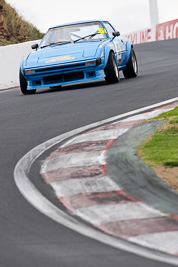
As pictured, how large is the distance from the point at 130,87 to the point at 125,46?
2.50 meters

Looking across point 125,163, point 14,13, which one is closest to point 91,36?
point 125,163

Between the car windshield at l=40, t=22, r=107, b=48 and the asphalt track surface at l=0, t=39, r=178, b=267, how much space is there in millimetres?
978

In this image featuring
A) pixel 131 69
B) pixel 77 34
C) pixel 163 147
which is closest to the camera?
pixel 163 147

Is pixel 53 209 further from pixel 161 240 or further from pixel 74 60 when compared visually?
pixel 74 60

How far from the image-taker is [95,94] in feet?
37.9

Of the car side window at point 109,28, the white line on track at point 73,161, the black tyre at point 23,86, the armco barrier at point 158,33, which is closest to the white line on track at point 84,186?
the white line on track at point 73,161

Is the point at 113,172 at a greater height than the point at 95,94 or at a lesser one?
greater

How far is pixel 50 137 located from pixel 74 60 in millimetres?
5133

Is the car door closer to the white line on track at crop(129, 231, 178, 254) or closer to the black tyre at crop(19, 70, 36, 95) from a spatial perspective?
the black tyre at crop(19, 70, 36, 95)

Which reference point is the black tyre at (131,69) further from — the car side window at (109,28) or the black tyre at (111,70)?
the black tyre at (111,70)

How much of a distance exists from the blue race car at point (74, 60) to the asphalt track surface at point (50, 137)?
0.26m

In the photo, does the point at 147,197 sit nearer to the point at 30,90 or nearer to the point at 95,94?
the point at 95,94

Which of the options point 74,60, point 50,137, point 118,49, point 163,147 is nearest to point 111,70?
point 74,60

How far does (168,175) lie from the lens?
17.3ft
